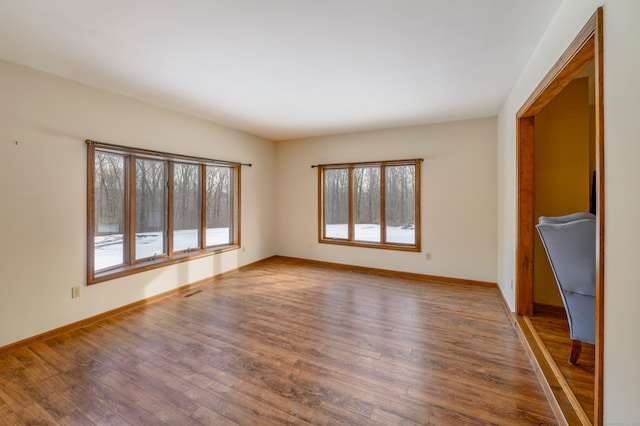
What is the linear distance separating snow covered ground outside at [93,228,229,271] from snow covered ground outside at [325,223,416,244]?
2082 millimetres

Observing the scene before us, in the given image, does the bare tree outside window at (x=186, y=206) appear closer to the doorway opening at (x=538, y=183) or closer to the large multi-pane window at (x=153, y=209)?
the large multi-pane window at (x=153, y=209)

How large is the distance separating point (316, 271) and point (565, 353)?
3.42 meters

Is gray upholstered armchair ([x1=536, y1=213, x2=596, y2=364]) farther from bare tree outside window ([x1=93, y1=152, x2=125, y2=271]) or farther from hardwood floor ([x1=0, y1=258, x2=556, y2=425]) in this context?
bare tree outside window ([x1=93, y1=152, x2=125, y2=271])

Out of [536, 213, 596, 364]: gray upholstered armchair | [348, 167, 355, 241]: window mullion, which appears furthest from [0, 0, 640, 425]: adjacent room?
[348, 167, 355, 241]: window mullion

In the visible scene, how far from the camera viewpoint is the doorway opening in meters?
1.18

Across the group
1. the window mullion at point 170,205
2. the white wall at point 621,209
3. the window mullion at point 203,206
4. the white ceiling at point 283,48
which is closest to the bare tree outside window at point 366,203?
the white ceiling at point 283,48

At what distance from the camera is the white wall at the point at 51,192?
2385 millimetres

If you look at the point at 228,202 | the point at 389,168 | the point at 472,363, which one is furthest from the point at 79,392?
the point at 389,168

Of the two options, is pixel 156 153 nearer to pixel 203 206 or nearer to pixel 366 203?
pixel 203 206

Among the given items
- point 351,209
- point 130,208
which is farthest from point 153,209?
point 351,209

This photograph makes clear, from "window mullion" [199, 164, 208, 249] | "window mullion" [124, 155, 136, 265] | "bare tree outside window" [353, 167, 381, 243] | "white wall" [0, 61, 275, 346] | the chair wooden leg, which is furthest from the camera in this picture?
"bare tree outside window" [353, 167, 381, 243]

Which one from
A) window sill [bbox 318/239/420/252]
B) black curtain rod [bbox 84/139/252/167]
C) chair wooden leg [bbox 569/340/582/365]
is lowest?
chair wooden leg [bbox 569/340/582/365]

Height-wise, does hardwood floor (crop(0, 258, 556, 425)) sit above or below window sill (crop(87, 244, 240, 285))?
below

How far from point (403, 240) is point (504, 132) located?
2161 millimetres
